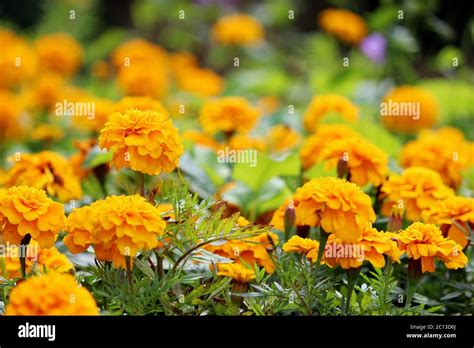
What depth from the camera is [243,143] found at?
2736 mm

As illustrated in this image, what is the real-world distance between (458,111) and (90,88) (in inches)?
83.5

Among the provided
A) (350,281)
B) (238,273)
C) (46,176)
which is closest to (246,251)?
(238,273)

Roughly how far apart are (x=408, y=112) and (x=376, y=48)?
0.82m

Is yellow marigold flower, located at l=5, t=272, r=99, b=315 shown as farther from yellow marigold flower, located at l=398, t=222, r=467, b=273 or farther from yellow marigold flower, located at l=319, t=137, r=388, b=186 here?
yellow marigold flower, located at l=319, t=137, r=388, b=186

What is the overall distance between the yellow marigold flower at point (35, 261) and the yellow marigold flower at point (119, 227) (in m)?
0.24

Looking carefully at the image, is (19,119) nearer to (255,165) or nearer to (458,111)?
(255,165)

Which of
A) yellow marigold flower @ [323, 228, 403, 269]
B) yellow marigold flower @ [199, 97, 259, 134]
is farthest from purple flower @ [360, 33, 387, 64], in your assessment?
yellow marigold flower @ [323, 228, 403, 269]

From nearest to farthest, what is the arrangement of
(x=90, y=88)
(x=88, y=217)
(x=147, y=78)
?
(x=88, y=217) < (x=147, y=78) < (x=90, y=88)

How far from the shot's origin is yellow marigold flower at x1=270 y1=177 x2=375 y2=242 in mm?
1539

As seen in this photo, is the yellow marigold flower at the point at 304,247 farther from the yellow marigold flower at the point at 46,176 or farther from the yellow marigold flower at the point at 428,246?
the yellow marigold flower at the point at 46,176

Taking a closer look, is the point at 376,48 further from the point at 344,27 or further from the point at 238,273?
the point at 238,273

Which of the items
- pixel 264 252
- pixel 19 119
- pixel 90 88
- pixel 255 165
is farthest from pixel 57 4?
pixel 264 252
